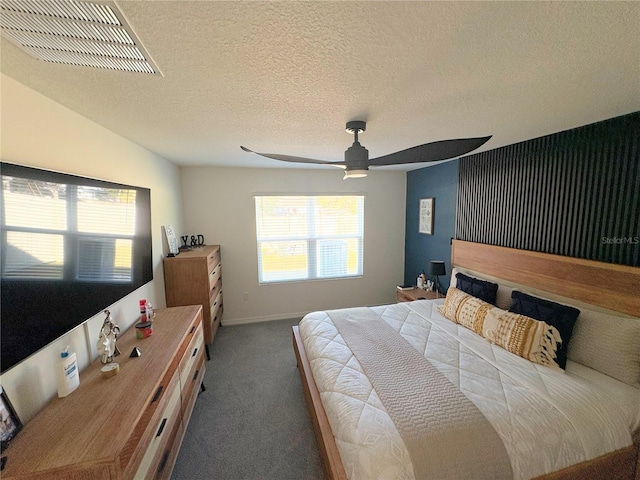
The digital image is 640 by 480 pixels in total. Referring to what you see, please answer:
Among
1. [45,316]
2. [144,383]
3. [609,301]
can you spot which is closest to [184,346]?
[144,383]

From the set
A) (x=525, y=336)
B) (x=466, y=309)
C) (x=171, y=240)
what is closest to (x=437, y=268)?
(x=466, y=309)

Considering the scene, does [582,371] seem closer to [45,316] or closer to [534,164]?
[534,164]

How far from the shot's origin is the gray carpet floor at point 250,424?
162cm

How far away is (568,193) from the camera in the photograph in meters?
2.01

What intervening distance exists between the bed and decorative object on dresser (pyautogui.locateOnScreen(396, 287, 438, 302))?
0.97 meters

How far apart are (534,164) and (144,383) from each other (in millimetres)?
3380

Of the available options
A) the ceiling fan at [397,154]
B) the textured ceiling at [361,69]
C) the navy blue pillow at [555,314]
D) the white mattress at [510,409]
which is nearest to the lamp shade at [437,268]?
the navy blue pillow at [555,314]

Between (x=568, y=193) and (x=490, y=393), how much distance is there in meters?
1.74

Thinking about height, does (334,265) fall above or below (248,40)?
below

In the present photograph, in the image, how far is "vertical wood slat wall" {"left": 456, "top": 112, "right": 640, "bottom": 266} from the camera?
1.69m

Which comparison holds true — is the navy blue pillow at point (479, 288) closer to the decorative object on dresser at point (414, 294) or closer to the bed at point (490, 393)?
the bed at point (490, 393)

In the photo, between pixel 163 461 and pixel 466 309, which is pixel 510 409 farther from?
pixel 163 461

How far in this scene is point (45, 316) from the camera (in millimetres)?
1141

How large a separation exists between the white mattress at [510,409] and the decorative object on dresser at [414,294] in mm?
1343
